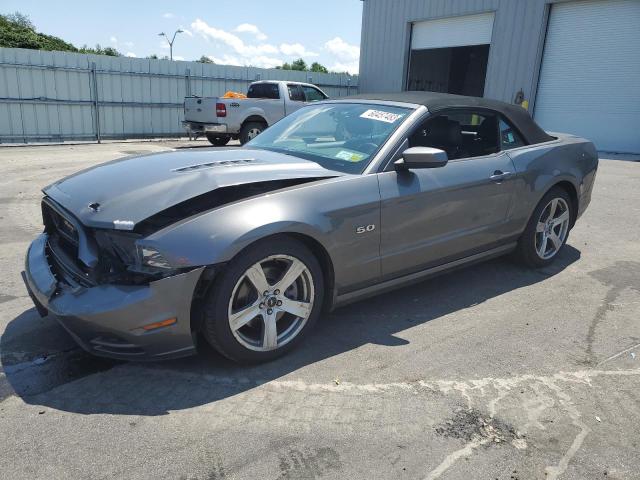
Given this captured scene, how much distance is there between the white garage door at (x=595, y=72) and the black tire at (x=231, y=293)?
50.4 feet

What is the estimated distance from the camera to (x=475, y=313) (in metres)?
3.91

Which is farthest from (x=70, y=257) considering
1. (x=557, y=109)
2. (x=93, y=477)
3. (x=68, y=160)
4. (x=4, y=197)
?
(x=557, y=109)

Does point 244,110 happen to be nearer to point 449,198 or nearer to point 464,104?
point 464,104

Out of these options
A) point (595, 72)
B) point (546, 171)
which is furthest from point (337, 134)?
point (595, 72)

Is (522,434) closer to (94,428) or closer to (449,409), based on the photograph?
(449,409)

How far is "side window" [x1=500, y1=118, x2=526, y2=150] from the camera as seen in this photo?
4.45 meters

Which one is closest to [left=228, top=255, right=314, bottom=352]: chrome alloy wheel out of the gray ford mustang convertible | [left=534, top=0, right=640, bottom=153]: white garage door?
the gray ford mustang convertible

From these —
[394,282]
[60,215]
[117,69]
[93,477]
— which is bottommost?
[93,477]

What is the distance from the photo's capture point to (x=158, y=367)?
3012 mm

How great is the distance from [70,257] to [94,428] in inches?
41.9

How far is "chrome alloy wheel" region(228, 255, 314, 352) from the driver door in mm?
654

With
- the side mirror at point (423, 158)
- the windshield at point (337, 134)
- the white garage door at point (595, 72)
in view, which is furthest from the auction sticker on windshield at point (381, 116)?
the white garage door at point (595, 72)

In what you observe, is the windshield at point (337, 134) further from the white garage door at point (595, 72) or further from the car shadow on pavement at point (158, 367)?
the white garage door at point (595, 72)

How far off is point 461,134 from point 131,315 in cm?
285
